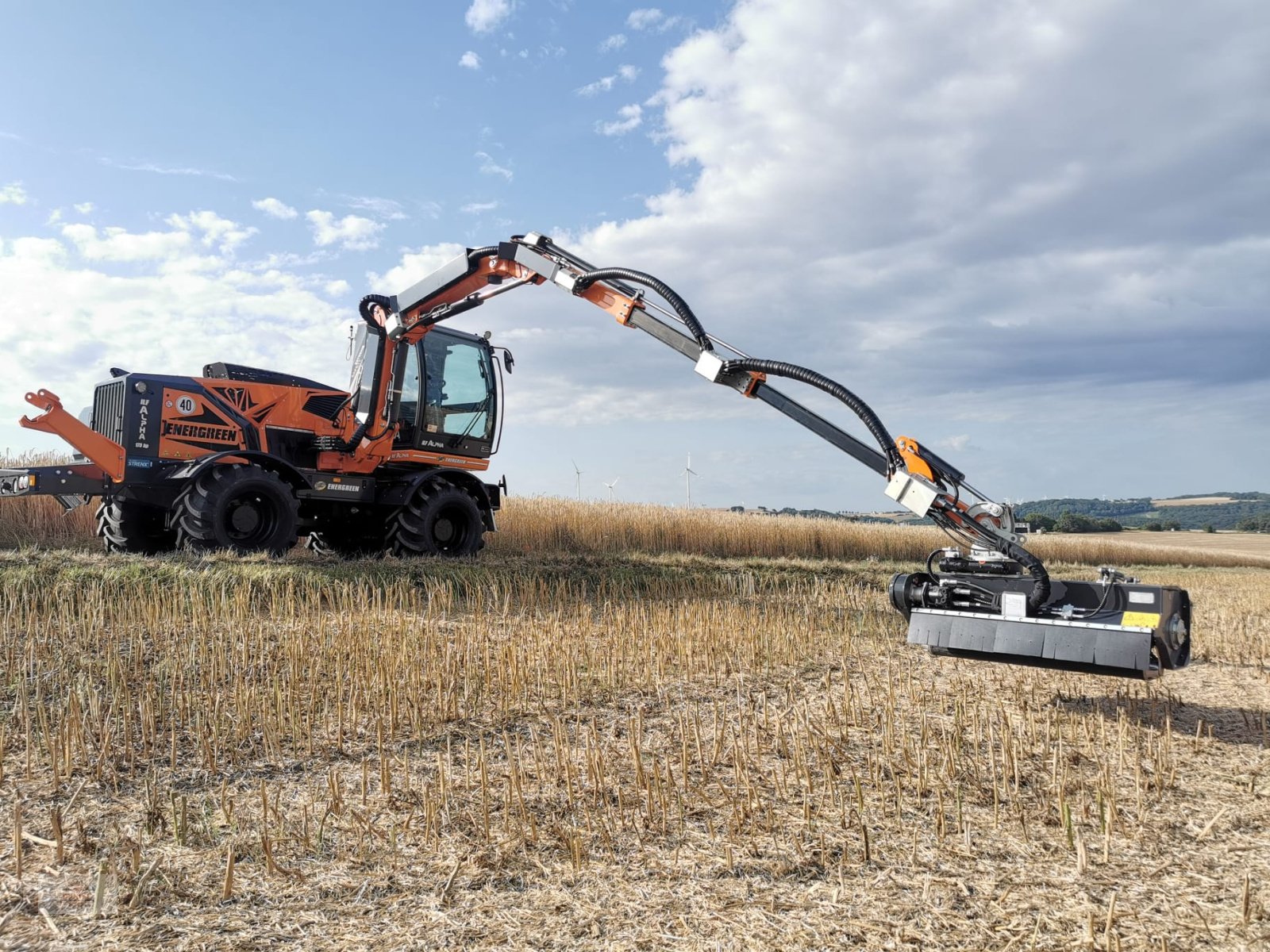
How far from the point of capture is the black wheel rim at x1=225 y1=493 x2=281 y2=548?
9.67 metres

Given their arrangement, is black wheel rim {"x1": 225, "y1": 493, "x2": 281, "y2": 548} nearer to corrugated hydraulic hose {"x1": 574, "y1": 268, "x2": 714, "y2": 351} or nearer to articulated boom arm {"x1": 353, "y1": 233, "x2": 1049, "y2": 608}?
articulated boom arm {"x1": 353, "y1": 233, "x2": 1049, "y2": 608}

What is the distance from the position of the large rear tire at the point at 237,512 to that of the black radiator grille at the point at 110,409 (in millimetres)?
1218

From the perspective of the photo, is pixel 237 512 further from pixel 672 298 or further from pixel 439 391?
pixel 672 298

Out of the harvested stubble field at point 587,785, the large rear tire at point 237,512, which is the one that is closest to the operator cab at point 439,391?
the large rear tire at point 237,512

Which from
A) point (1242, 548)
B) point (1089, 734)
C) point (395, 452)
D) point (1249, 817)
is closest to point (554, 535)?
point (395, 452)

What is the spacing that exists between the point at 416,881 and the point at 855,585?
1172 cm

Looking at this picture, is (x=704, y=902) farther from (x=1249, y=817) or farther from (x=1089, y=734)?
(x=1089, y=734)

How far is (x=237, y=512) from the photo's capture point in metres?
9.72

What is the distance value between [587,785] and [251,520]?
719 centimetres

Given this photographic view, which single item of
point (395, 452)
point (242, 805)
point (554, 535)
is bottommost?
point (242, 805)

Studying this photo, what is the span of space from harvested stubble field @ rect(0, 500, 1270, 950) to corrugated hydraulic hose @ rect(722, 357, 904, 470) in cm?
168

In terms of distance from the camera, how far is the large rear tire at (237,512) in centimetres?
931

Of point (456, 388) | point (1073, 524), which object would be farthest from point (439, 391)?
point (1073, 524)

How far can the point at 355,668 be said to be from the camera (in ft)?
19.8
